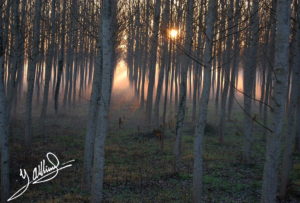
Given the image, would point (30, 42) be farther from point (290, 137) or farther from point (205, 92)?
point (290, 137)

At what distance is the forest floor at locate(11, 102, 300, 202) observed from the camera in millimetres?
8824

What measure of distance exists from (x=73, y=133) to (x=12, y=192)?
10.2 metres

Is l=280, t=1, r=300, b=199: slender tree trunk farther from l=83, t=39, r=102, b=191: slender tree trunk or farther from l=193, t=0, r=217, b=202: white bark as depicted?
l=83, t=39, r=102, b=191: slender tree trunk

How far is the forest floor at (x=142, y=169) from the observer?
8.82m

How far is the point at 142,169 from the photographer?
11.6m

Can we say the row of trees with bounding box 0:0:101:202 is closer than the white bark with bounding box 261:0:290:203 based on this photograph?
No

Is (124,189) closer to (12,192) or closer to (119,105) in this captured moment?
(12,192)

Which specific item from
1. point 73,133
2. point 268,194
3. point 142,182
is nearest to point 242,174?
point 142,182

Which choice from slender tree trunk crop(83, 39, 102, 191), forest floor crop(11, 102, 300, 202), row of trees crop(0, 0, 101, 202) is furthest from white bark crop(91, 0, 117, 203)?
slender tree trunk crop(83, 39, 102, 191)

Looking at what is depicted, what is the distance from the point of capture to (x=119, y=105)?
37.2m

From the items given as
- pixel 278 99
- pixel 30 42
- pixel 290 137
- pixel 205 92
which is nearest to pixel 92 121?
pixel 205 92
